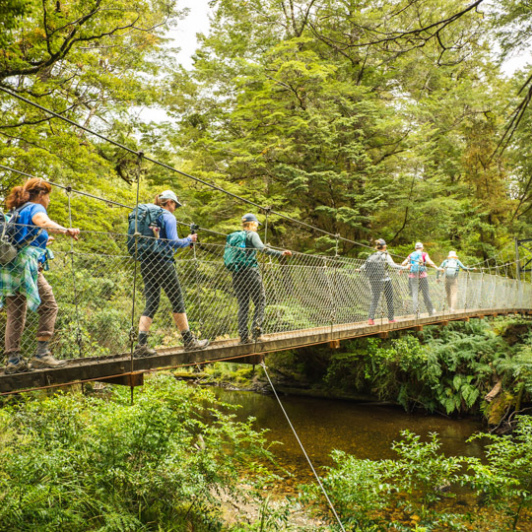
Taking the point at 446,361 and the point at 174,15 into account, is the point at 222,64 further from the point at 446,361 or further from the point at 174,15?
the point at 446,361

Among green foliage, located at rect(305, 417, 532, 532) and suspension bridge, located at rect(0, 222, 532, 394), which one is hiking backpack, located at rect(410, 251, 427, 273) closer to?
suspension bridge, located at rect(0, 222, 532, 394)

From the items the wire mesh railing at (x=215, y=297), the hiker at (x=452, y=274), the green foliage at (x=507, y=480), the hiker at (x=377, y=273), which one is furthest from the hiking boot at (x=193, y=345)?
the hiker at (x=452, y=274)

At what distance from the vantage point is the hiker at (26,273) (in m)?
1.82

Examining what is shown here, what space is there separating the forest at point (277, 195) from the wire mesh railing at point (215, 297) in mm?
180

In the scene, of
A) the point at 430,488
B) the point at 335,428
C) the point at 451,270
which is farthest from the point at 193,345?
the point at 451,270

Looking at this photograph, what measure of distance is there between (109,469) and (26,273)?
1.74 metres

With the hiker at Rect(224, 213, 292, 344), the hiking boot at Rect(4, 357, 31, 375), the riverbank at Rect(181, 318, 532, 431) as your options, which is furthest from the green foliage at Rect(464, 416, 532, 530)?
the hiking boot at Rect(4, 357, 31, 375)

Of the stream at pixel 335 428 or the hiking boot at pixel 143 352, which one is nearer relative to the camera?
the hiking boot at pixel 143 352

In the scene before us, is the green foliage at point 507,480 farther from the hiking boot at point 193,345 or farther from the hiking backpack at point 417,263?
the hiking backpack at point 417,263

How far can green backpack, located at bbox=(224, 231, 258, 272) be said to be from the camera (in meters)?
2.87

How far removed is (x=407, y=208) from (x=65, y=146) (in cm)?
546

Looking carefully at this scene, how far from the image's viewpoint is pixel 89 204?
16.4ft

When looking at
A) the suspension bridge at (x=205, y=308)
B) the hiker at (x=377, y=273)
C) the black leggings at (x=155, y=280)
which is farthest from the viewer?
the hiker at (x=377, y=273)

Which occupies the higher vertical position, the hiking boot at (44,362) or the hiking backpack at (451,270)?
the hiking backpack at (451,270)
